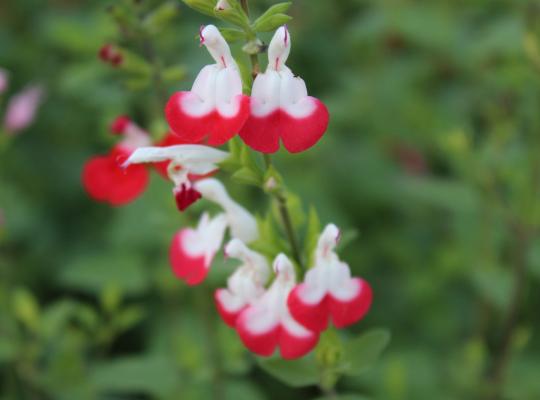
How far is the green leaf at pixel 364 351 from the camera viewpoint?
4.87 ft

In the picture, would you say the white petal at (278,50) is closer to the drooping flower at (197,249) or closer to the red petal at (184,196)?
the red petal at (184,196)

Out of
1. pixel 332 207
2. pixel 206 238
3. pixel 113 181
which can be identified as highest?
pixel 332 207

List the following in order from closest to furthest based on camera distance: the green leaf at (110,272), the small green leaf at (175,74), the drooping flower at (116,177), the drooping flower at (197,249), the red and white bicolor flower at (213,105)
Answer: the red and white bicolor flower at (213,105)
the drooping flower at (197,249)
the drooping flower at (116,177)
the small green leaf at (175,74)
the green leaf at (110,272)

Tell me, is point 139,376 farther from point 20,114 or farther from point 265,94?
point 265,94

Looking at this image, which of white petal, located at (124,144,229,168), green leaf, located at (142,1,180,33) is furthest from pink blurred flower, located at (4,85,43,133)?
white petal, located at (124,144,229,168)

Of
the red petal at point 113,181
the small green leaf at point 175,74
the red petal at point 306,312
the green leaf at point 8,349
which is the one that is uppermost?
the small green leaf at point 175,74

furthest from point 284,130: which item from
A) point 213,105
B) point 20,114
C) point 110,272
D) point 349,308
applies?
point 110,272

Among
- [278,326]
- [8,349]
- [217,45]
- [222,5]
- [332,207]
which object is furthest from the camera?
[332,207]

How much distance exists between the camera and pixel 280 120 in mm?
1148

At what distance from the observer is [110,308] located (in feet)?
7.68

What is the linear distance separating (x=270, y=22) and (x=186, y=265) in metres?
0.52

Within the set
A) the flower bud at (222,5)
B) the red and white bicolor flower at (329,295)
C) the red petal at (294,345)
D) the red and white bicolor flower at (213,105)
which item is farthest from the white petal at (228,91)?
the red petal at (294,345)

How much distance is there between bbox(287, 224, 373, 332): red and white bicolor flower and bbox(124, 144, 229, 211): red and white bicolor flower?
245 millimetres

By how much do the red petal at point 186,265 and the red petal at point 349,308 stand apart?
262mm
